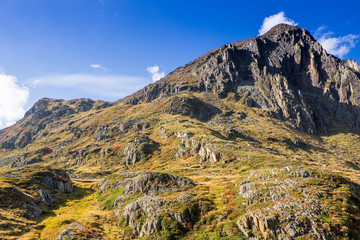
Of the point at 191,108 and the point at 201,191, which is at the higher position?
the point at 191,108

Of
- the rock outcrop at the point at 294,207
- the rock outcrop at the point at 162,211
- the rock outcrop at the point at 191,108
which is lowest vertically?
the rock outcrop at the point at 162,211

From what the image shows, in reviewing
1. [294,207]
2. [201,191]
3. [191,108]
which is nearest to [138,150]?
[191,108]

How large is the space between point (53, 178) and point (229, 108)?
14744 centimetres

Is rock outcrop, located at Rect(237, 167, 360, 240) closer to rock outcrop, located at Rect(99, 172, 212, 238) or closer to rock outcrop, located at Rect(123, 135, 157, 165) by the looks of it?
rock outcrop, located at Rect(99, 172, 212, 238)

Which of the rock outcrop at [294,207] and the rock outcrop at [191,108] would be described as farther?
the rock outcrop at [191,108]

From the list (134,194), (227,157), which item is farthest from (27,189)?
(227,157)

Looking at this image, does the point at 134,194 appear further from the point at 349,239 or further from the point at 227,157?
the point at 227,157

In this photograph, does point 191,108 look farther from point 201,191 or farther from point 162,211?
point 162,211

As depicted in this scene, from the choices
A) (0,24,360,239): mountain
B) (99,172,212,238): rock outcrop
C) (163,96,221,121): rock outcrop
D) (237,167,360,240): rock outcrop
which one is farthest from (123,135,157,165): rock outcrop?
(237,167,360,240): rock outcrop

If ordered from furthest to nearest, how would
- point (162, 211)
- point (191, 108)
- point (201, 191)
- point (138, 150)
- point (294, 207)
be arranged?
1. point (191, 108)
2. point (138, 150)
3. point (201, 191)
4. point (162, 211)
5. point (294, 207)

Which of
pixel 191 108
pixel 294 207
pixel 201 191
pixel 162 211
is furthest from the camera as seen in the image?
pixel 191 108

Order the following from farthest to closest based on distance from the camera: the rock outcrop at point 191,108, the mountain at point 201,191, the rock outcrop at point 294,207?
the rock outcrop at point 191,108
the mountain at point 201,191
the rock outcrop at point 294,207

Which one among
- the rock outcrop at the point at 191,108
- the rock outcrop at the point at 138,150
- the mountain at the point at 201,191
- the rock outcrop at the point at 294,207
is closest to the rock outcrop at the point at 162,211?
the mountain at the point at 201,191

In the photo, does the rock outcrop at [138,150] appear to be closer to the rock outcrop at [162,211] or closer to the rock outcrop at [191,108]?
the rock outcrop at [191,108]
